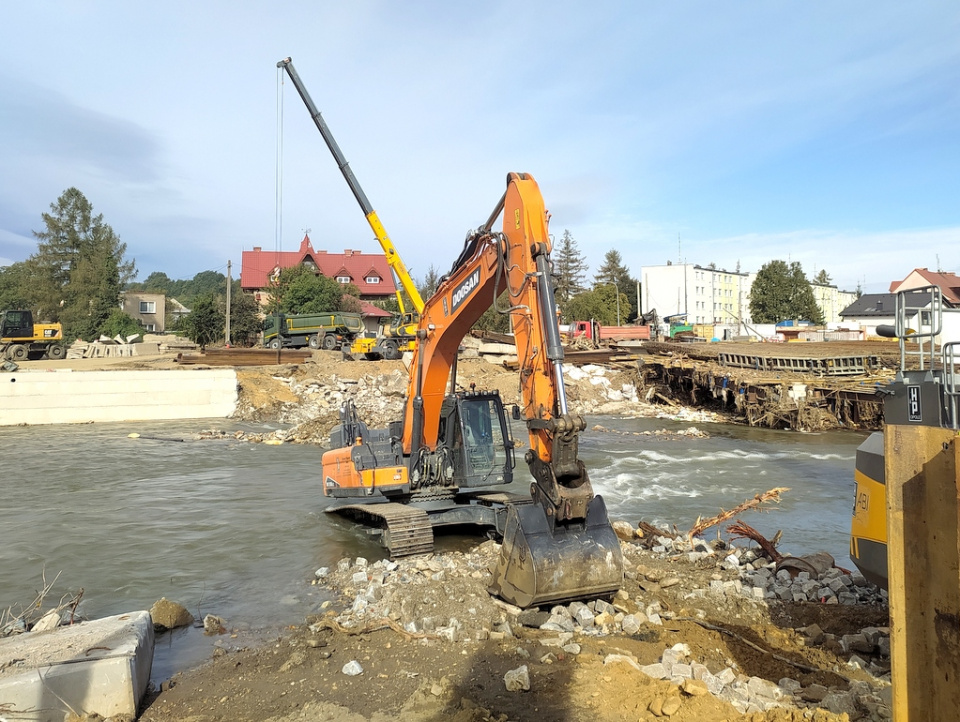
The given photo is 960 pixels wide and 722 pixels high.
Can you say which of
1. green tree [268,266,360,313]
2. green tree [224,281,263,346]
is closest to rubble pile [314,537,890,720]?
green tree [224,281,263,346]

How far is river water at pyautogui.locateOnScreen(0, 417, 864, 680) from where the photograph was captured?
332 inches

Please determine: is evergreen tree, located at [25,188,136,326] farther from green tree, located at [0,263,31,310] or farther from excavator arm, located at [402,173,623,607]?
excavator arm, located at [402,173,623,607]

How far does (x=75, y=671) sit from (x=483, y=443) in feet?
20.3

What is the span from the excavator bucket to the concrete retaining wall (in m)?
22.5

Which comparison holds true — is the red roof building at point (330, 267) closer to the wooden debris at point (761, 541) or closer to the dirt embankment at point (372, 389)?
the dirt embankment at point (372, 389)

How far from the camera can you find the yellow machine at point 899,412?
448 cm

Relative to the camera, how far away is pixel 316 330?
38.7 m

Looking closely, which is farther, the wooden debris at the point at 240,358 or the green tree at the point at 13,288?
the green tree at the point at 13,288

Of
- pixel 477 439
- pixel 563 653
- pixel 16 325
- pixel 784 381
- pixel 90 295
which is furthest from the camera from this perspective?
pixel 90 295

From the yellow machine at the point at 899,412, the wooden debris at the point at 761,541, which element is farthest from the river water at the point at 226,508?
the yellow machine at the point at 899,412

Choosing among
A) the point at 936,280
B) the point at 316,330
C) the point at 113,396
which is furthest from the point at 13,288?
the point at 936,280

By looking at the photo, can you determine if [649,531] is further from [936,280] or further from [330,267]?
[936,280]

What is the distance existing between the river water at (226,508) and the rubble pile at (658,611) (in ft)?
3.70

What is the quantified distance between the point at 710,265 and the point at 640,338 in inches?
1975
